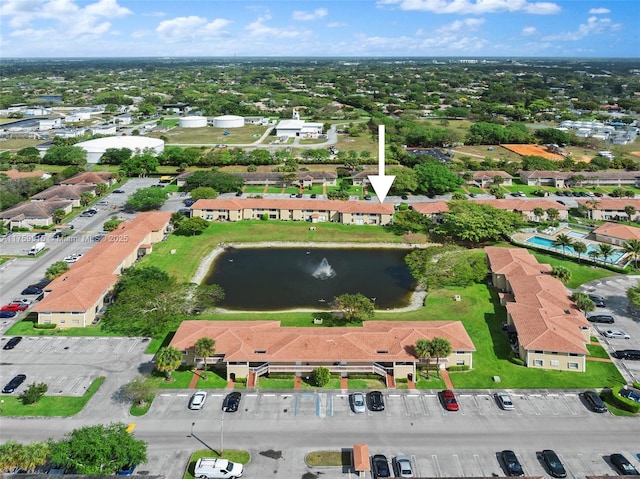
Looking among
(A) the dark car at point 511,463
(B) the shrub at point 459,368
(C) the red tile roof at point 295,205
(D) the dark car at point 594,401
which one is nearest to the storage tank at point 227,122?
(C) the red tile roof at point 295,205

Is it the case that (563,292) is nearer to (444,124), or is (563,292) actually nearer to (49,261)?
(49,261)

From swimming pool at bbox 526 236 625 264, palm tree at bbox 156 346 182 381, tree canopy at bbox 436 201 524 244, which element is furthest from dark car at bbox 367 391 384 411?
swimming pool at bbox 526 236 625 264

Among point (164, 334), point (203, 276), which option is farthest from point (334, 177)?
point (164, 334)

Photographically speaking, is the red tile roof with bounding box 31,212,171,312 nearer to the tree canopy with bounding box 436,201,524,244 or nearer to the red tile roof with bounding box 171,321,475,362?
the red tile roof with bounding box 171,321,475,362

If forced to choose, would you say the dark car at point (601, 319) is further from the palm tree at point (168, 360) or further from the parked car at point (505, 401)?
the palm tree at point (168, 360)

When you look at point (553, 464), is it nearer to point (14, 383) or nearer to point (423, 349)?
point (423, 349)
